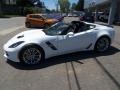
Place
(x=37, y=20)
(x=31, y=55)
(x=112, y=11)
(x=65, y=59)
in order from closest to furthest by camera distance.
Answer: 1. (x=31, y=55)
2. (x=65, y=59)
3. (x=37, y=20)
4. (x=112, y=11)

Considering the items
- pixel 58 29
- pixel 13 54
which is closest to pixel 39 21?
pixel 58 29

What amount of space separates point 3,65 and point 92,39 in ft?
10.8

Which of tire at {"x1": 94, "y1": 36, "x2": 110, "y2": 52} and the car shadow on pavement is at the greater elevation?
tire at {"x1": 94, "y1": 36, "x2": 110, "y2": 52}

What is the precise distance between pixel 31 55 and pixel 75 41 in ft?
5.52

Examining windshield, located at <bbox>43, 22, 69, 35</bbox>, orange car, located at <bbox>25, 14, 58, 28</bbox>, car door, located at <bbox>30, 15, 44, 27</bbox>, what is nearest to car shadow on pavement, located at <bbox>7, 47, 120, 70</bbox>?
windshield, located at <bbox>43, 22, 69, 35</bbox>

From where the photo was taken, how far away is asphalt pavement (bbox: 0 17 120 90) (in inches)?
213

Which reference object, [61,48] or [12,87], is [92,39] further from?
[12,87]

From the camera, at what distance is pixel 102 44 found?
8.82 meters

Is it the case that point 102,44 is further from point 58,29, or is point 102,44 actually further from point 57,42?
point 57,42

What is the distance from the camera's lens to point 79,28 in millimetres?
8461

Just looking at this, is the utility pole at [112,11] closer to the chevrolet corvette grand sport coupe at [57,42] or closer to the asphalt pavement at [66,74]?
the chevrolet corvette grand sport coupe at [57,42]

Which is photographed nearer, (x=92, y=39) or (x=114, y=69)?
(x=114, y=69)

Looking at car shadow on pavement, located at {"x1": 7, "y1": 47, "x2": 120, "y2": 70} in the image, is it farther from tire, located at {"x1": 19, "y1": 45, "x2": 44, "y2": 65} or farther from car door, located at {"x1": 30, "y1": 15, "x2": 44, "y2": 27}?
car door, located at {"x1": 30, "y1": 15, "x2": 44, "y2": 27}

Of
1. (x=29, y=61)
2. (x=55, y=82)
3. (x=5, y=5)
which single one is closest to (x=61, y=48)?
(x=29, y=61)
